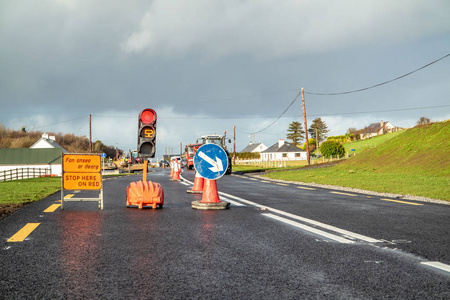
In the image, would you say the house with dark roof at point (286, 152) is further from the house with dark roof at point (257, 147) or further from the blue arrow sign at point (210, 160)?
the blue arrow sign at point (210, 160)

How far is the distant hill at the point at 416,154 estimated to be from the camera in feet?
84.7

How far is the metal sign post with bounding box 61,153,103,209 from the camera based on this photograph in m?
9.47

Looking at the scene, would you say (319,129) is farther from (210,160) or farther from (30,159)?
(210,160)

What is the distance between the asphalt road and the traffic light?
3.69 metres

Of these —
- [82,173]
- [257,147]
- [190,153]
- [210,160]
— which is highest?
[257,147]

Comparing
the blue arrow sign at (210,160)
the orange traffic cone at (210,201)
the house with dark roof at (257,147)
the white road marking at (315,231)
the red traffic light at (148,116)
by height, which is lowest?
the white road marking at (315,231)

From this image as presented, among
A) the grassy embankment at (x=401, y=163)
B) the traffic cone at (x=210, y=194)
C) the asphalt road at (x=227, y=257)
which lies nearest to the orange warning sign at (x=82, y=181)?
the asphalt road at (x=227, y=257)

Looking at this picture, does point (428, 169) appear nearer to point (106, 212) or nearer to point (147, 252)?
point (106, 212)

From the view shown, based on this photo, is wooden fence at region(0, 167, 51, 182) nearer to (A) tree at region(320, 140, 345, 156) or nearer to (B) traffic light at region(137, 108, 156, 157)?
(B) traffic light at region(137, 108, 156, 157)

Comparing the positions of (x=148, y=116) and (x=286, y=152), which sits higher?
(x=286, y=152)

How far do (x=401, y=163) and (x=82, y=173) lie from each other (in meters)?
25.6

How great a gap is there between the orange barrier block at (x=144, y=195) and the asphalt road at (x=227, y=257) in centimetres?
142

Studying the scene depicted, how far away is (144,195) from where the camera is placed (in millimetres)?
9258

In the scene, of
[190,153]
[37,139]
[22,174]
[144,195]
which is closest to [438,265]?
[144,195]
